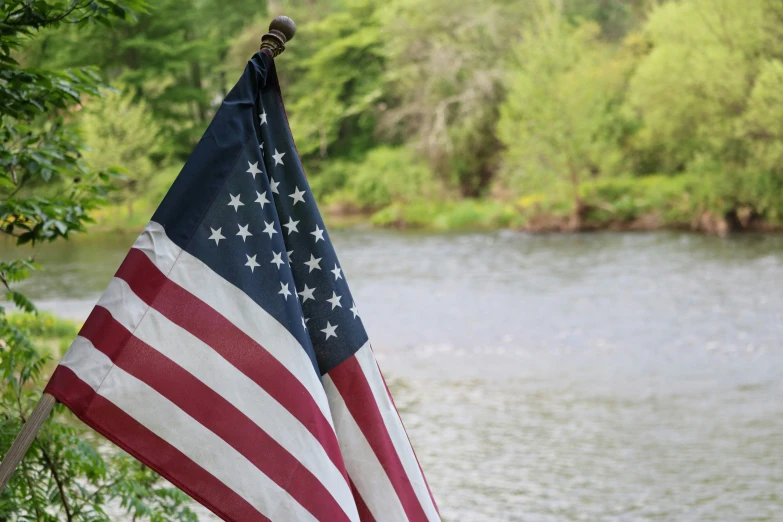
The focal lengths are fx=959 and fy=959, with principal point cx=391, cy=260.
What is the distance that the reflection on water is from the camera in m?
8.09

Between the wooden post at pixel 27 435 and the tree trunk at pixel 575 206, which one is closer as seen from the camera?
the wooden post at pixel 27 435

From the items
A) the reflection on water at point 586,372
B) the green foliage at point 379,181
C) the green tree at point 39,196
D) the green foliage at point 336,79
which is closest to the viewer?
the green tree at point 39,196

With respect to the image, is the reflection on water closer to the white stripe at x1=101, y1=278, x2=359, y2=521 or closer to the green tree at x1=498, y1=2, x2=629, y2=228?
the white stripe at x1=101, y1=278, x2=359, y2=521

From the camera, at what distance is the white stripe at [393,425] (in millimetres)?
2184

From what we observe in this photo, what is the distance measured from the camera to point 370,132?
1805 inches

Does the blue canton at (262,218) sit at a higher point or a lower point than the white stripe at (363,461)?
higher

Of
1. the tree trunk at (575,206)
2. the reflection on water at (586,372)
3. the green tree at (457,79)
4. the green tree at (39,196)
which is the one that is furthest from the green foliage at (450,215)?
the green tree at (39,196)

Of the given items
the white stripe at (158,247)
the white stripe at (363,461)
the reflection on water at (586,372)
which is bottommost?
the reflection on water at (586,372)

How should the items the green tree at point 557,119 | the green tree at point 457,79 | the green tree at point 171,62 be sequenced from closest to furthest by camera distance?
the green tree at point 557,119 < the green tree at point 457,79 < the green tree at point 171,62

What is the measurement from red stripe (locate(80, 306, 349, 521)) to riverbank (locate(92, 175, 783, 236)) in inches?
951

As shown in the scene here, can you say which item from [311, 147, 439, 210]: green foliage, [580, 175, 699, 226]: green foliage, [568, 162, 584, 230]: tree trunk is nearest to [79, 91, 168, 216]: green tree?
[311, 147, 439, 210]: green foliage

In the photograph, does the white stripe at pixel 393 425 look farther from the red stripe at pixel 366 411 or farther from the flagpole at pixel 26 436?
the flagpole at pixel 26 436

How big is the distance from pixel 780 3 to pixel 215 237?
28307 millimetres

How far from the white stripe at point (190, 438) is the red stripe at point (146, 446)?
11 mm
